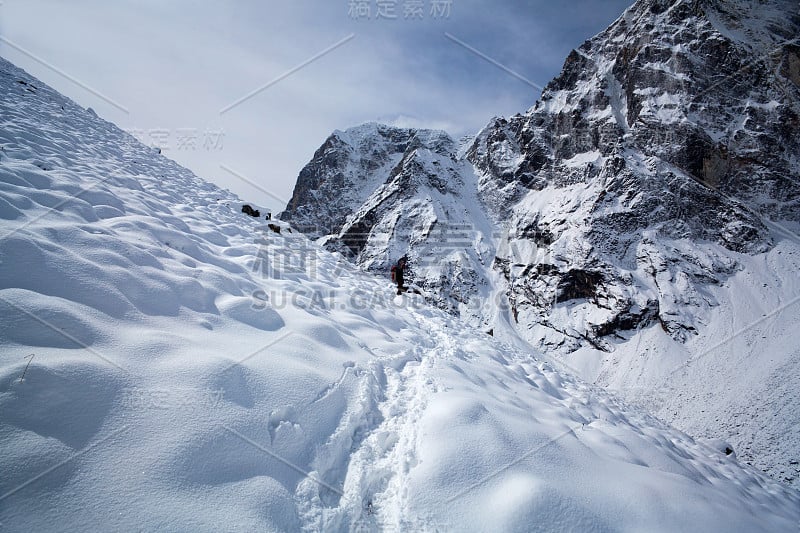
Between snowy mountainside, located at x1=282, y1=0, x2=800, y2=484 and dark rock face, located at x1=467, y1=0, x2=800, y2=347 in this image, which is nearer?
snowy mountainside, located at x1=282, y1=0, x2=800, y2=484

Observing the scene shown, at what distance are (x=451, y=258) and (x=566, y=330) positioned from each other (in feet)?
68.4

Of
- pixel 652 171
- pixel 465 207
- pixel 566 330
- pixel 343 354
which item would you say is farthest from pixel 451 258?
pixel 343 354

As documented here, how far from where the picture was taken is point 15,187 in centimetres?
523

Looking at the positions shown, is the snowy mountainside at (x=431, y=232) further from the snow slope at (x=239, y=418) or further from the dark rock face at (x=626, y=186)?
the snow slope at (x=239, y=418)

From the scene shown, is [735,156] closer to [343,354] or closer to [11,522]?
[343,354]

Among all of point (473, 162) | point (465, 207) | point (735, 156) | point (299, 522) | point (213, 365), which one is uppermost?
point (735, 156)

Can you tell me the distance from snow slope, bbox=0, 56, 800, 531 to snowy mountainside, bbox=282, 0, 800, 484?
21225 millimetres

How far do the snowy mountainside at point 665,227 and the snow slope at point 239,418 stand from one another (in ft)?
69.6

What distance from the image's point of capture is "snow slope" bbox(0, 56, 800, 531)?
2.05m

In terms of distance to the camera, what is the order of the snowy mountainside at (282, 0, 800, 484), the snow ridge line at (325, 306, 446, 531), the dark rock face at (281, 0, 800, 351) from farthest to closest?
the dark rock face at (281, 0, 800, 351) → the snowy mountainside at (282, 0, 800, 484) → the snow ridge line at (325, 306, 446, 531)

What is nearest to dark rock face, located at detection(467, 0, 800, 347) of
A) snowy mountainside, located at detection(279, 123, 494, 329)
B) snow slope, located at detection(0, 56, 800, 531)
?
snowy mountainside, located at detection(279, 123, 494, 329)

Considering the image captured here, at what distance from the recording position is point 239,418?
2752mm

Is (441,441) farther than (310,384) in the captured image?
No

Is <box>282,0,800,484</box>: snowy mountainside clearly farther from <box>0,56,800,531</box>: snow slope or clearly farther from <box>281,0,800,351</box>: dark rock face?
<box>0,56,800,531</box>: snow slope
